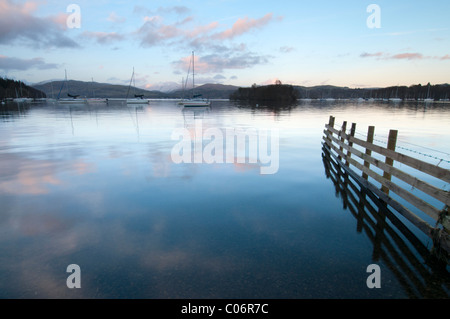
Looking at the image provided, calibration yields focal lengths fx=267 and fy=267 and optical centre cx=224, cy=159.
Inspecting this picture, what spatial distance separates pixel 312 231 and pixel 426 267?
2146 millimetres

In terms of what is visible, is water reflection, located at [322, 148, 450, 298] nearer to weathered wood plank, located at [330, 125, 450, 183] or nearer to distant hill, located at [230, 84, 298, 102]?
weathered wood plank, located at [330, 125, 450, 183]

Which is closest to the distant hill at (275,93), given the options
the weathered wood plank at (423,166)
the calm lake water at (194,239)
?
the calm lake water at (194,239)

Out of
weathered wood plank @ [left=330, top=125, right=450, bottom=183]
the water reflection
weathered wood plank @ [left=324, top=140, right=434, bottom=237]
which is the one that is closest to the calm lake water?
the water reflection

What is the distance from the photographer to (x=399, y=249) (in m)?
5.52

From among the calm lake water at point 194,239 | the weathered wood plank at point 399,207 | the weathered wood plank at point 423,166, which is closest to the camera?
the calm lake water at point 194,239

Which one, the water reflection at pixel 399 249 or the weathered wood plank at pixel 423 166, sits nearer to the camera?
the water reflection at pixel 399 249

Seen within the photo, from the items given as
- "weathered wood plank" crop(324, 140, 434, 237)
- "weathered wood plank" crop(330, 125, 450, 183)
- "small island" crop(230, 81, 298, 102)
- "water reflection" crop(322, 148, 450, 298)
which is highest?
"small island" crop(230, 81, 298, 102)

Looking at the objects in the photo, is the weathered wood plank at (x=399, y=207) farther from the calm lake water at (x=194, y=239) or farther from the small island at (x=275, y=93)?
the small island at (x=275, y=93)

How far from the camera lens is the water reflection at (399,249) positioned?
4.39 meters

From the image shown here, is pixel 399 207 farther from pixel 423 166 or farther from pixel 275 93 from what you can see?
pixel 275 93

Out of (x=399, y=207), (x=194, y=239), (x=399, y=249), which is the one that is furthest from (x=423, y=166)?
(x=194, y=239)

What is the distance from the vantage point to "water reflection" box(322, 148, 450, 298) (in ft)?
14.4
